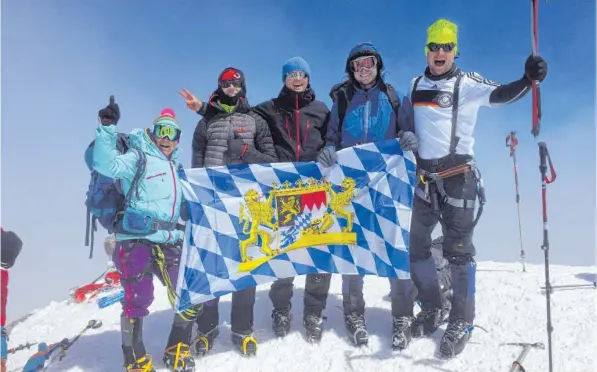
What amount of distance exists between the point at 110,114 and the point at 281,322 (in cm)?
396

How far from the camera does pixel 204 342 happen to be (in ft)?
17.8

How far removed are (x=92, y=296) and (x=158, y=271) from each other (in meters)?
5.05

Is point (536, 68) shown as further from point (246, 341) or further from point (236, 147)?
point (246, 341)

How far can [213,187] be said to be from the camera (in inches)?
212

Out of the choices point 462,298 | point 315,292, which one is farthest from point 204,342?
point 462,298

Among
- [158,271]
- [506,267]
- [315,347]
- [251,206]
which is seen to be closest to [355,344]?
[315,347]

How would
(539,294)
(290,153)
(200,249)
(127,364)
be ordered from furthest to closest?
(539,294), (290,153), (200,249), (127,364)

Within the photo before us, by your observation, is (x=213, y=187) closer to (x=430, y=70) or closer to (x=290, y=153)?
(x=290, y=153)

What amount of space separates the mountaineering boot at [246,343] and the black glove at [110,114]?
3.52 m

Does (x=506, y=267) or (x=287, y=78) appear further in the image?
(x=506, y=267)

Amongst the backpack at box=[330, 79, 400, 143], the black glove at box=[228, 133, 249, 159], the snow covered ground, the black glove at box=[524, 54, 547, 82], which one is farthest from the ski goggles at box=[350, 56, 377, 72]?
the snow covered ground

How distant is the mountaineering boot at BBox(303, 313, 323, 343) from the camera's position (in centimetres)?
572

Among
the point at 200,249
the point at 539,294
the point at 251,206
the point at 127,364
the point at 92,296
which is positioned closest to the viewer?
the point at 127,364

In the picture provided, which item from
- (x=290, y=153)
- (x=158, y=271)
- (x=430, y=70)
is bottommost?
(x=158, y=271)
